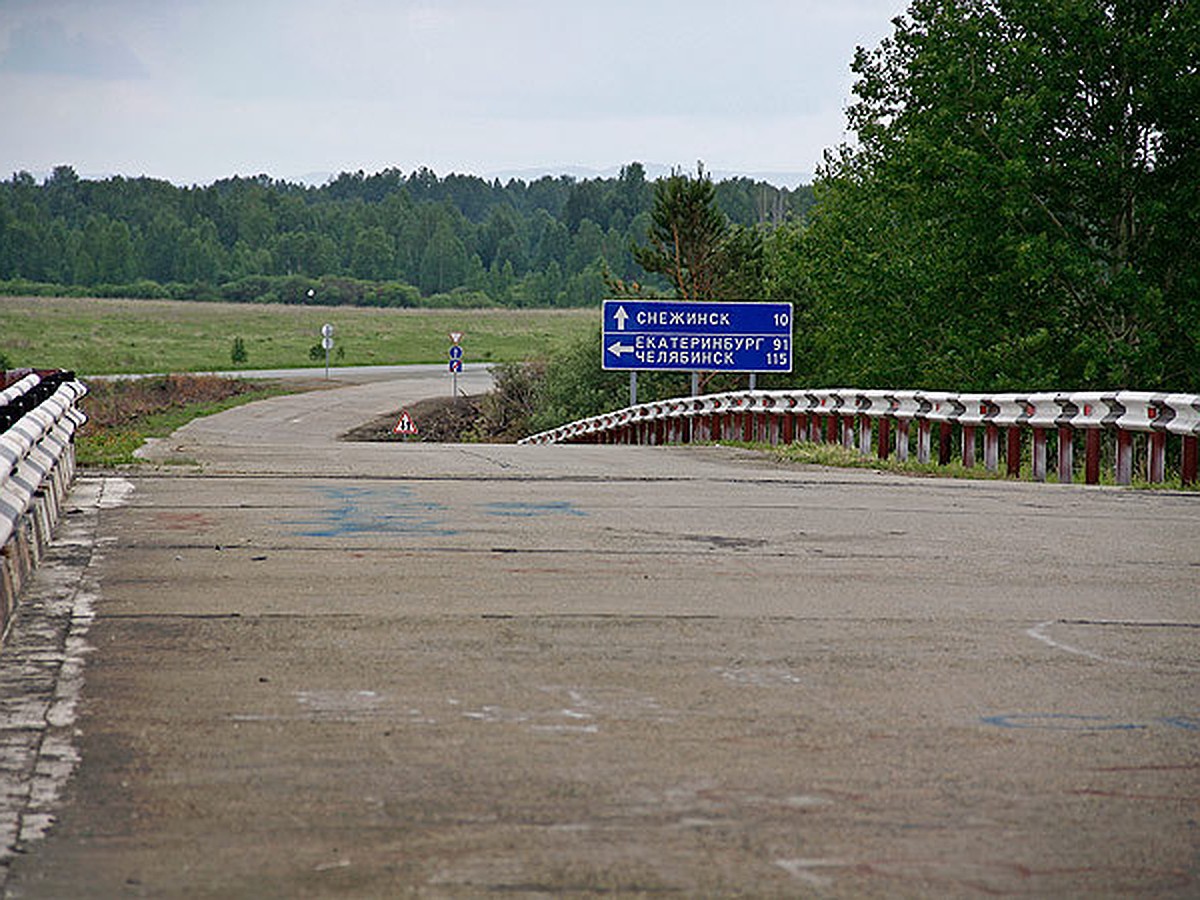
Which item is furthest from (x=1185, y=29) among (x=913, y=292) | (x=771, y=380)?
(x=771, y=380)

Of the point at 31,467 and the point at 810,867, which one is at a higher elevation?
the point at 31,467

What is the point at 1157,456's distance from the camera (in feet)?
59.8

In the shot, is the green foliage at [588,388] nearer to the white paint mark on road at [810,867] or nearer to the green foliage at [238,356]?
the green foliage at [238,356]

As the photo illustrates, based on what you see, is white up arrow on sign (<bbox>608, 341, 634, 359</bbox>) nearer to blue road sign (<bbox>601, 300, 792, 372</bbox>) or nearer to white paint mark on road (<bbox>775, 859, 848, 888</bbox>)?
blue road sign (<bbox>601, 300, 792, 372</bbox>)

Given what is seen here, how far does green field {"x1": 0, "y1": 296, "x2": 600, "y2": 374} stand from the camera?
282 feet

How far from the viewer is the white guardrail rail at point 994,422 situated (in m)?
18.2

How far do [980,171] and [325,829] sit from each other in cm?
3455

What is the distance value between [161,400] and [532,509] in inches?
1966

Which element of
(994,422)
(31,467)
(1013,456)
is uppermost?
(31,467)

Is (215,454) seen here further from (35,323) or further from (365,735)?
(35,323)

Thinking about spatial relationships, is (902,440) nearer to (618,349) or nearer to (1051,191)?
(1051,191)

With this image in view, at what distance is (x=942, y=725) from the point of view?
6.32 meters

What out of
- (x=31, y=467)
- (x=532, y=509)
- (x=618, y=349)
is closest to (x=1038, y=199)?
(x=618, y=349)

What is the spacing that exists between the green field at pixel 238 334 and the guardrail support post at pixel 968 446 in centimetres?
4929
